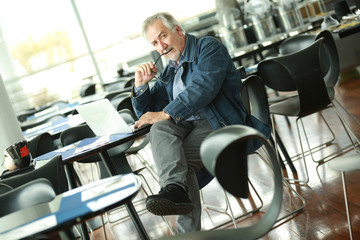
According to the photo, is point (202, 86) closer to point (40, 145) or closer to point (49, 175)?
point (49, 175)

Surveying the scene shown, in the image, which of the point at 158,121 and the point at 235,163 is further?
the point at 158,121

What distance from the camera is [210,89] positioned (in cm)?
284

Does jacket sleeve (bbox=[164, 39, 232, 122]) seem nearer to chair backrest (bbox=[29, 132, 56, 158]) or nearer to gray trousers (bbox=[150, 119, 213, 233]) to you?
gray trousers (bbox=[150, 119, 213, 233])

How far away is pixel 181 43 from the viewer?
10.3 feet

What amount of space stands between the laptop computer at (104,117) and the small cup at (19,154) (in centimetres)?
39

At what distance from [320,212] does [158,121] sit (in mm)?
1071

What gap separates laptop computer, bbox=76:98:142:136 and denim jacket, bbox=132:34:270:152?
0.27 metres

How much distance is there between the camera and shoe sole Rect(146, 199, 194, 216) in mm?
2344

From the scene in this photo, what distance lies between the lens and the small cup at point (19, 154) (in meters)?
2.71

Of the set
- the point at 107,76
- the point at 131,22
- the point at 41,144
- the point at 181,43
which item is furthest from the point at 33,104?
the point at 181,43

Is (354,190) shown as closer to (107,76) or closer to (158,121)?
(158,121)

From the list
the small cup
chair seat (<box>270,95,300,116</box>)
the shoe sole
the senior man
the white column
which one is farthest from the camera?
the white column

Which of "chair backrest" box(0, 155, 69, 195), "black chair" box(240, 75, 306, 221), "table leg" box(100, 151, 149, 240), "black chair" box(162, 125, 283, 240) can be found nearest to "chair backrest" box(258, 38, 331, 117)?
"black chair" box(240, 75, 306, 221)

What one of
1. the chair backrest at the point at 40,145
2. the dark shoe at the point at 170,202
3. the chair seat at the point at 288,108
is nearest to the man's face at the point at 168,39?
the chair seat at the point at 288,108
